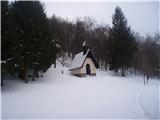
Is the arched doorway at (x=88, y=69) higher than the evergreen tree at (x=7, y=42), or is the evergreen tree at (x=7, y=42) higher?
the evergreen tree at (x=7, y=42)

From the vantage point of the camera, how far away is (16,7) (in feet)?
74.8

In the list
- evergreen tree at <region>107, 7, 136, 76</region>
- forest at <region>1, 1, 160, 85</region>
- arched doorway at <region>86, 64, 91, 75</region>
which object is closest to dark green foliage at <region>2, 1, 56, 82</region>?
forest at <region>1, 1, 160, 85</region>

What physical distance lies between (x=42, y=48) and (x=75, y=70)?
12841 millimetres

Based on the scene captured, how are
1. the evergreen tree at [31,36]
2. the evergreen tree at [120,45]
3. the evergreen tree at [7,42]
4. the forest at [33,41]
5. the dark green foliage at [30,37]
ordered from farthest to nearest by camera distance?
1. the evergreen tree at [120,45]
2. the evergreen tree at [31,36]
3. the dark green foliage at [30,37]
4. the forest at [33,41]
5. the evergreen tree at [7,42]

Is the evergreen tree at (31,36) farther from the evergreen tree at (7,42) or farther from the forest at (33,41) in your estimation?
the evergreen tree at (7,42)

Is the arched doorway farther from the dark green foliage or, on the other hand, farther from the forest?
the dark green foliage

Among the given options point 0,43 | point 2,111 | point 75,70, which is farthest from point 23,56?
point 75,70

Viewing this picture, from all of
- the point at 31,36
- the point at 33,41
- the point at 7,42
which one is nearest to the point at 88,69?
the point at 33,41

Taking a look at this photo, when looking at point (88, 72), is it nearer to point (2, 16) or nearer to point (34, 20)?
point (34, 20)

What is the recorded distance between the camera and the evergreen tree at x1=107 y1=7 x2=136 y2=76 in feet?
126

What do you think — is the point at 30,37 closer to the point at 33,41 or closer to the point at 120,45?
the point at 33,41

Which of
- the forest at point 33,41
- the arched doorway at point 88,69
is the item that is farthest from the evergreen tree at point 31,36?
the arched doorway at point 88,69

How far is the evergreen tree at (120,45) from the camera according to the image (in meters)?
38.3

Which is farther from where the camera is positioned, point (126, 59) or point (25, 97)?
point (126, 59)
